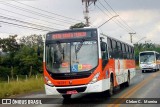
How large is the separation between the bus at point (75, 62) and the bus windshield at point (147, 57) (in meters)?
34.6

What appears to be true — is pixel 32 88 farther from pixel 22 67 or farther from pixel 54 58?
pixel 22 67

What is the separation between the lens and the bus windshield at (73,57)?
1420cm

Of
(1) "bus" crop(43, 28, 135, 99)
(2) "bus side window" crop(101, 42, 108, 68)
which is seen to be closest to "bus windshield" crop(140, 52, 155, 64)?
(2) "bus side window" crop(101, 42, 108, 68)

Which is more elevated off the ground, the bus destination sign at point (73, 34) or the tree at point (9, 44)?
the tree at point (9, 44)

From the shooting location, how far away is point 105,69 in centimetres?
1512

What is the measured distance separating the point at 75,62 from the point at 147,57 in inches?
→ 1421

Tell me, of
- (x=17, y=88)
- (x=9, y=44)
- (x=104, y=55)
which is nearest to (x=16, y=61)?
(x=9, y=44)

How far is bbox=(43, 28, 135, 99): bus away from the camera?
1402 centimetres

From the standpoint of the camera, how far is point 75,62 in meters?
14.3

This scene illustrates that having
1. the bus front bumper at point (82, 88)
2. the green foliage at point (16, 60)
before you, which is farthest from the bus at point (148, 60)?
the bus front bumper at point (82, 88)

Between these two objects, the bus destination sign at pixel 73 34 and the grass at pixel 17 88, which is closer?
the bus destination sign at pixel 73 34

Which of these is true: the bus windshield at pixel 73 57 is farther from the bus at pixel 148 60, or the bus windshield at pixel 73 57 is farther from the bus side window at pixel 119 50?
the bus at pixel 148 60

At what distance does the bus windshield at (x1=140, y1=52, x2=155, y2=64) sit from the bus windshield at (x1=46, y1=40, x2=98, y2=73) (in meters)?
35.6

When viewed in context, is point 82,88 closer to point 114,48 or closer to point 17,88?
point 114,48
